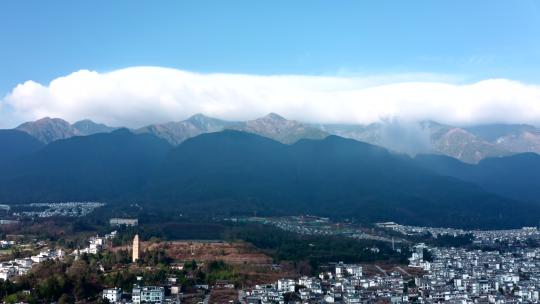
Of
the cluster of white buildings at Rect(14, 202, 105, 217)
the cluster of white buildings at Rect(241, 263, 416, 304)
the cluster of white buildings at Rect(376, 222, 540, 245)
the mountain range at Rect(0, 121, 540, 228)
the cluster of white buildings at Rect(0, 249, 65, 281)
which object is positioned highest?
the mountain range at Rect(0, 121, 540, 228)

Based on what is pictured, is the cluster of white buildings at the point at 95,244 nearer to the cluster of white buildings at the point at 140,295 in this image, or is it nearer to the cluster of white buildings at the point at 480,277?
the cluster of white buildings at the point at 140,295

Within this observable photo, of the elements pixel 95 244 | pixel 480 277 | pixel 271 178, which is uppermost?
pixel 271 178

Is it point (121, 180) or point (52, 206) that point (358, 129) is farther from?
point (52, 206)

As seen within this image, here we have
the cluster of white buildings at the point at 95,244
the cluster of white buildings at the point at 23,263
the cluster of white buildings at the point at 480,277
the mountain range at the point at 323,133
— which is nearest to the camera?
the cluster of white buildings at the point at 480,277

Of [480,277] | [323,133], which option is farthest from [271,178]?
[480,277]

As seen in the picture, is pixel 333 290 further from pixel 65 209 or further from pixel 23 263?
pixel 65 209

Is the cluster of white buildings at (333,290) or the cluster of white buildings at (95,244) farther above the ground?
the cluster of white buildings at (95,244)

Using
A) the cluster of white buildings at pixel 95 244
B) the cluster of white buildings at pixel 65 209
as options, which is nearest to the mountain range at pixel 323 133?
the cluster of white buildings at pixel 65 209

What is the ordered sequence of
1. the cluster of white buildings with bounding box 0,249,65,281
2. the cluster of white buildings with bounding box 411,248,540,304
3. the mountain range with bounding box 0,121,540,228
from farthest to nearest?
the mountain range with bounding box 0,121,540,228
the cluster of white buildings with bounding box 0,249,65,281
the cluster of white buildings with bounding box 411,248,540,304

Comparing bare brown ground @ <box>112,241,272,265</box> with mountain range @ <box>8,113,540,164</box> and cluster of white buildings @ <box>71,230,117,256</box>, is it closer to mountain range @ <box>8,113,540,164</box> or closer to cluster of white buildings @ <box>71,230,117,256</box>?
cluster of white buildings @ <box>71,230,117,256</box>

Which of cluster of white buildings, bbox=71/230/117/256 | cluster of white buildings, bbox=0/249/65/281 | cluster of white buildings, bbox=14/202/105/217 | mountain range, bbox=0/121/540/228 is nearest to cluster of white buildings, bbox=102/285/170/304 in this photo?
cluster of white buildings, bbox=0/249/65/281
